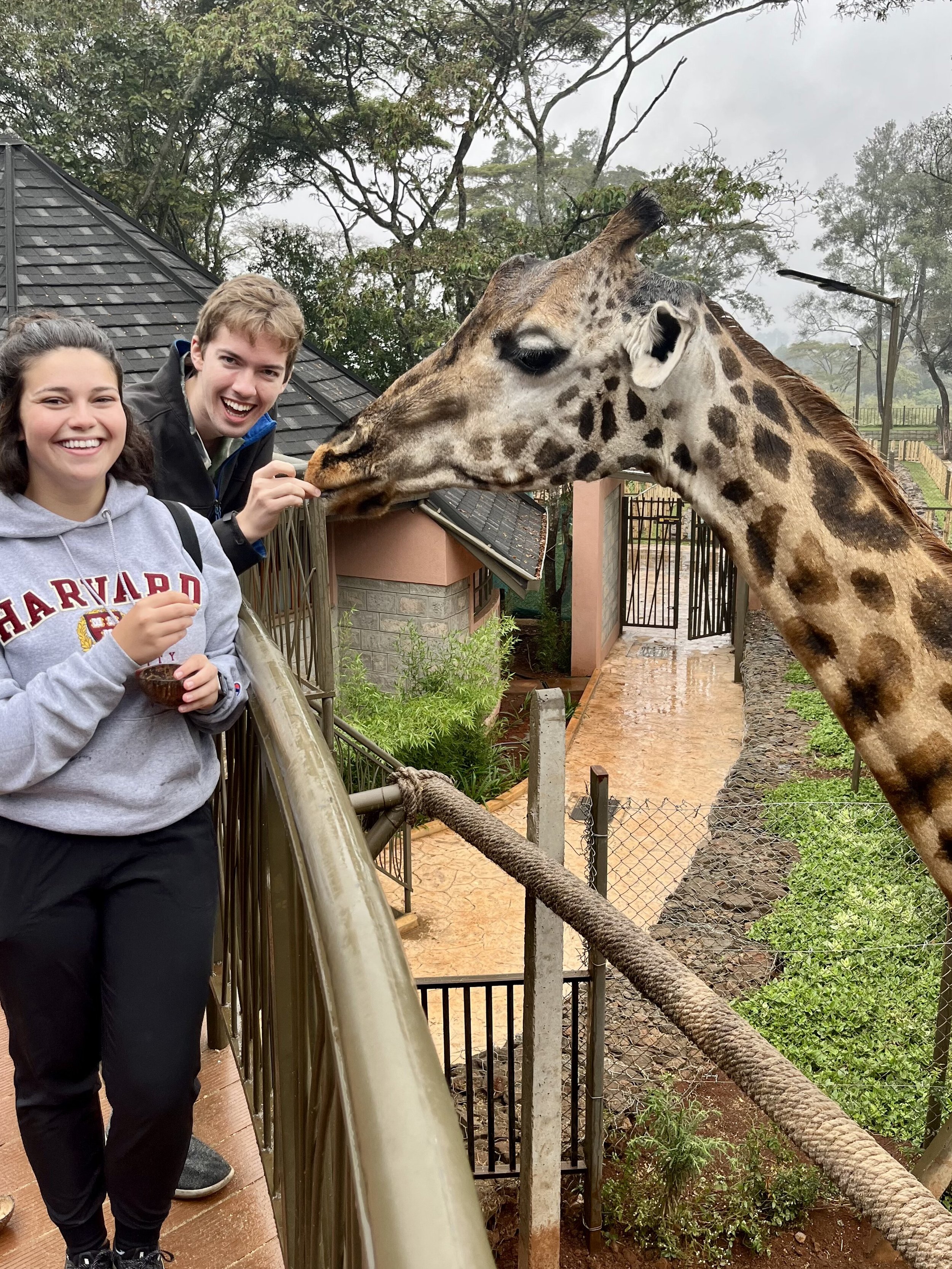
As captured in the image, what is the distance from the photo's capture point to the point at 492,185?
30.5 metres

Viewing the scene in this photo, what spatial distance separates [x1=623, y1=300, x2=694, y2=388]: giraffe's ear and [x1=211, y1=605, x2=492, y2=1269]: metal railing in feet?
3.48

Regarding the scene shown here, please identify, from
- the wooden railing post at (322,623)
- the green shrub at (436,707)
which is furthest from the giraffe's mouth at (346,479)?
the green shrub at (436,707)

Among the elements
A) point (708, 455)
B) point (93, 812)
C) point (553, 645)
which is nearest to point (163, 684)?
point (93, 812)

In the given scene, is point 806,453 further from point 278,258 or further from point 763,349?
point 278,258

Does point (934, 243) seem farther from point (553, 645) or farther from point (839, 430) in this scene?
point (839, 430)

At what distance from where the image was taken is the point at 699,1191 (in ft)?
15.6

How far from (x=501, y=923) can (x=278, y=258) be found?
49.5 ft

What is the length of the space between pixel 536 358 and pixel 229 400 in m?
0.74

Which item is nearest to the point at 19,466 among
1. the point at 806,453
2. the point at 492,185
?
the point at 806,453

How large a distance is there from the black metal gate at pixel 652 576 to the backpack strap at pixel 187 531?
12241mm

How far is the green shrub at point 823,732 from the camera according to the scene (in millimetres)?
10336

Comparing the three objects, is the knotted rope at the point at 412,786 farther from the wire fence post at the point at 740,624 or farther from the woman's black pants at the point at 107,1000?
the wire fence post at the point at 740,624

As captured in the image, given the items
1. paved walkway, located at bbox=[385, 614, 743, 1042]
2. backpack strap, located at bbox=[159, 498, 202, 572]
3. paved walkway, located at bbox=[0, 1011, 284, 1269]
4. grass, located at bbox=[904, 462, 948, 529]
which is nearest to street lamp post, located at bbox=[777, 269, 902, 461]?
paved walkway, located at bbox=[385, 614, 743, 1042]

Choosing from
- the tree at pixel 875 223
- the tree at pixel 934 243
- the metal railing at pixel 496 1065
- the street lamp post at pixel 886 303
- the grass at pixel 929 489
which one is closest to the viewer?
the metal railing at pixel 496 1065
